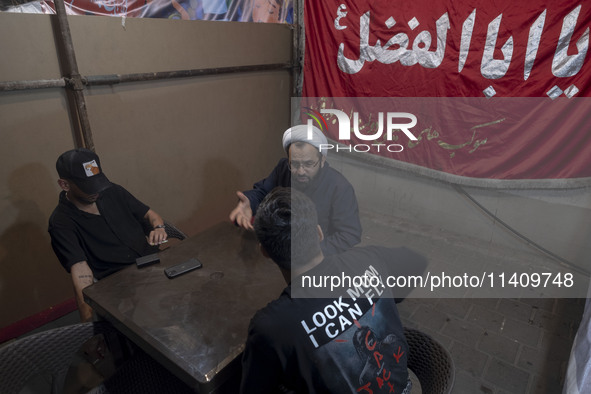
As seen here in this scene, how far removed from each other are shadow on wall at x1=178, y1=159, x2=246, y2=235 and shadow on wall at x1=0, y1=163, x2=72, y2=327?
4.53 ft

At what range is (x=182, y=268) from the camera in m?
2.22

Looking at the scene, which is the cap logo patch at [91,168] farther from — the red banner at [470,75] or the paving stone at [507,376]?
the red banner at [470,75]

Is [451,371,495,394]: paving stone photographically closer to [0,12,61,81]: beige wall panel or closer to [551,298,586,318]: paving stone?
[551,298,586,318]: paving stone

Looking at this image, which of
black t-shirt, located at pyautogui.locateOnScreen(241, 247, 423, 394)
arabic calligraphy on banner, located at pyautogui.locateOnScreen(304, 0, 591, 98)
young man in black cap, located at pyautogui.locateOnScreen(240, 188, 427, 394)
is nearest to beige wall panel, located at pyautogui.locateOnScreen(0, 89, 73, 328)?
young man in black cap, located at pyautogui.locateOnScreen(240, 188, 427, 394)

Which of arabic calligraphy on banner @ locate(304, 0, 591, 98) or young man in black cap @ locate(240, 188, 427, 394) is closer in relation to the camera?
young man in black cap @ locate(240, 188, 427, 394)

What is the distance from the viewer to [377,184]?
5.17 metres

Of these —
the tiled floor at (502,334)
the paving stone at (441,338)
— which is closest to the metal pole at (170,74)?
the tiled floor at (502,334)

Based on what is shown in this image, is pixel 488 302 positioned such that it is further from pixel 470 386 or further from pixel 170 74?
pixel 170 74

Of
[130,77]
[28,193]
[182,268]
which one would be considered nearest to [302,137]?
[182,268]

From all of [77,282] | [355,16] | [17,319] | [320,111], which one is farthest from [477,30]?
[17,319]

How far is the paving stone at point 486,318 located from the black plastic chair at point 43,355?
2884mm

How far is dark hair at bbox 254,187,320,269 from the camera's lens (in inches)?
62.4

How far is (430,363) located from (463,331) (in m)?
1.59

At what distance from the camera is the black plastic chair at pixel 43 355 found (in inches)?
74.7
